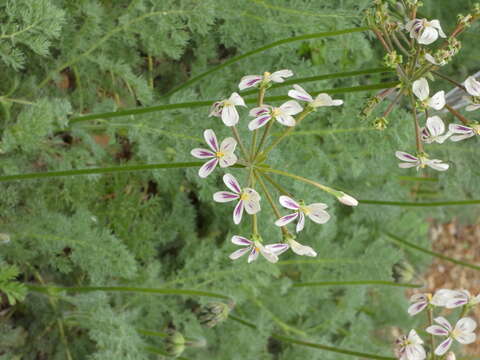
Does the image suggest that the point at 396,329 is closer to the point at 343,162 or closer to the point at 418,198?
the point at 418,198

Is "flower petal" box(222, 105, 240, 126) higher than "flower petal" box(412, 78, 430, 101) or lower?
lower

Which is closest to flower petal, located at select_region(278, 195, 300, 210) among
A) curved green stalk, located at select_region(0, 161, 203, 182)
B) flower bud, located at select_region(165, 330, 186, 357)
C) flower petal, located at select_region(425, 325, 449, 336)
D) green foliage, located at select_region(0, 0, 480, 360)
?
curved green stalk, located at select_region(0, 161, 203, 182)

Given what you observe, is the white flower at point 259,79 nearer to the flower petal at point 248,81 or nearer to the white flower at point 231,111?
the flower petal at point 248,81

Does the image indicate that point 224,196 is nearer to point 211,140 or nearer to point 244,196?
point 244,196

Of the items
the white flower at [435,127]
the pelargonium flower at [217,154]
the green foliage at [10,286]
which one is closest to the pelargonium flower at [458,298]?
the white flower at [435,127]

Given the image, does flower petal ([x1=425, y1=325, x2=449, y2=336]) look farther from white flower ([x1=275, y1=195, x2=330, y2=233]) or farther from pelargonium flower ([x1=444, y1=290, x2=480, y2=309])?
white flower ([x1=275, y1=195, x2=330, y2=233])

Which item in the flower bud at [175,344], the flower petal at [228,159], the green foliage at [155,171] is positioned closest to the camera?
the flower petal at [228,159]

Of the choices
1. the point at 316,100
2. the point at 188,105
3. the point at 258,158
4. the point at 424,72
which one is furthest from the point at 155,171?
the point at 424,72
